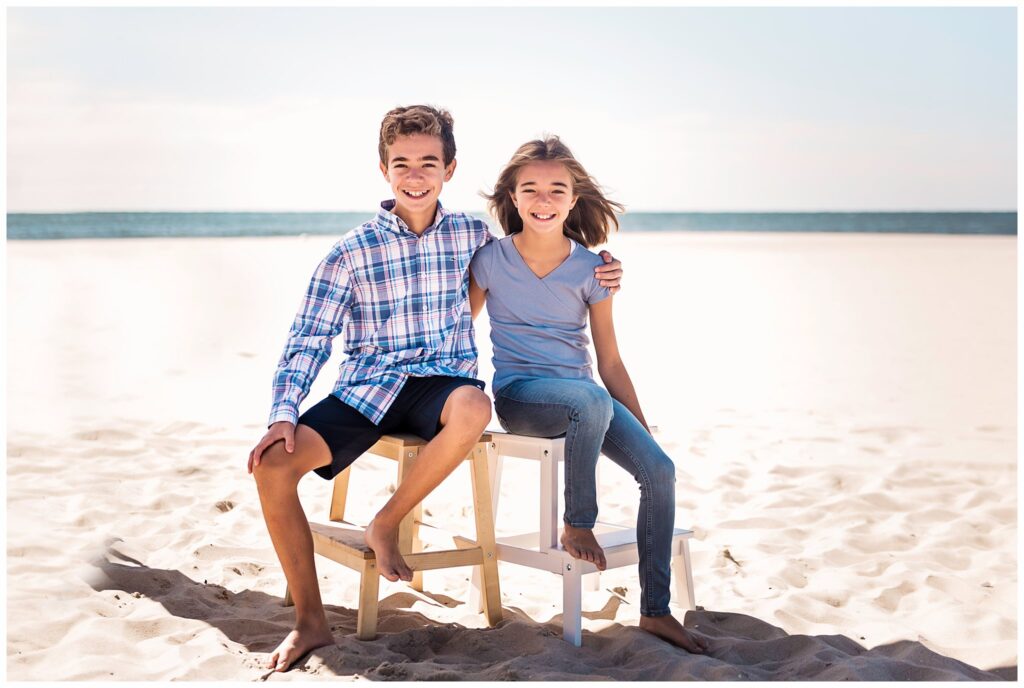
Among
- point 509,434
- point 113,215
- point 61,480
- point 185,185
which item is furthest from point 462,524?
point 185,185

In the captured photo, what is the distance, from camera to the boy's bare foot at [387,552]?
281 cm

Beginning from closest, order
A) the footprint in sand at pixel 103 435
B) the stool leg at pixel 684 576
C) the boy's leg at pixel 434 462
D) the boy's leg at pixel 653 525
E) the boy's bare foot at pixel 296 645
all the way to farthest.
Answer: the boy's bare foot at pixel 296 645, the boy's leg at pixel 434 462, the boy's leg at pixel 653 525, the stool leg at pixel 684 576, the footprint in sand at pixel 103 435

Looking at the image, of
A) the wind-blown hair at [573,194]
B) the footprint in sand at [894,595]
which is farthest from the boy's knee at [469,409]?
the footprint in sand at [894,595]

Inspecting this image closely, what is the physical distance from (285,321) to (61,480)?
562cm

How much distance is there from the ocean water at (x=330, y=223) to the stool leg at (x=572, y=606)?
24.1 meters

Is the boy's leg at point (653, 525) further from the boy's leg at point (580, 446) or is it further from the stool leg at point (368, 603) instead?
the stool leg at point (368, 603)

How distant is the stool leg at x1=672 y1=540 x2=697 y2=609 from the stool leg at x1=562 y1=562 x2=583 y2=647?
51 cm

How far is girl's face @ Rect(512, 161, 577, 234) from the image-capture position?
3312 mm

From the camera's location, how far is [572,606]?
9.62 feet

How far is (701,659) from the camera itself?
2783 millimetres

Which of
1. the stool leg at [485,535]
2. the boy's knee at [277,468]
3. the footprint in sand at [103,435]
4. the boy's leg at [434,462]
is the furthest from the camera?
the footprint in sand at [103,435]

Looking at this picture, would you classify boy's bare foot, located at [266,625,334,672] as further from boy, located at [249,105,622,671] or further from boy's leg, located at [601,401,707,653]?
boy's leg, located at [601,401,707,653]

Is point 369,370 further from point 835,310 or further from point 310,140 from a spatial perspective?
point 310,140

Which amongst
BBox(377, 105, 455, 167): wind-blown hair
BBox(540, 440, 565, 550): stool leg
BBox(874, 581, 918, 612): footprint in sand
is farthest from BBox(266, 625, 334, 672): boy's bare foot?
BBox(874, 581, 918, 612): footprint in sand
